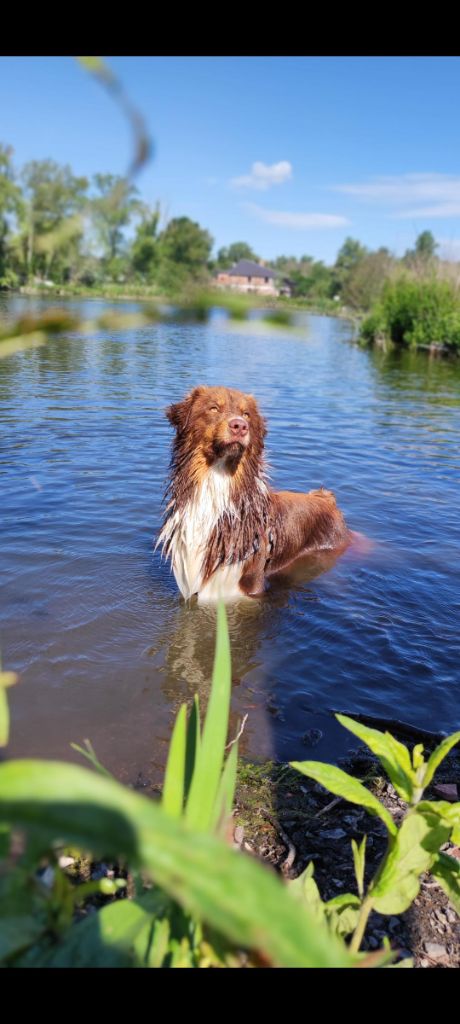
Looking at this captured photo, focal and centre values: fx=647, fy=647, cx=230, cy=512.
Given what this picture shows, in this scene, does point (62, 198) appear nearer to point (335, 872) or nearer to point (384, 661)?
point (335, 872)

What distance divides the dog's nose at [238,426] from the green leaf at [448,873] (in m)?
3.89

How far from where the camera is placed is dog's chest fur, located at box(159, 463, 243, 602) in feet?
19.7

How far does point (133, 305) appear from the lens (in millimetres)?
1009

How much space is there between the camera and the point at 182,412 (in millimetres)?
5879

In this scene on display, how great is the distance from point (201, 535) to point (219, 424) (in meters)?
1.16

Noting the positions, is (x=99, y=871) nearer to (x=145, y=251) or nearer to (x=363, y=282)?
(x=145, y=251)

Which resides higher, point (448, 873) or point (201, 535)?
point (448, 873)

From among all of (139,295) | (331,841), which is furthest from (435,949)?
(139,295)

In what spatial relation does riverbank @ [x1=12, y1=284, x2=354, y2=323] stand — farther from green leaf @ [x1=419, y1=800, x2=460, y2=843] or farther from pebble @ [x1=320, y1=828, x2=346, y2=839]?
pebble @ [x1=320, y1=828, x2=346, y2=839]

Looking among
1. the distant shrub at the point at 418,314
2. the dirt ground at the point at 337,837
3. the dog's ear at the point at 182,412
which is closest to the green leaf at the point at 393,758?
the dirt ground at the point at 337,837

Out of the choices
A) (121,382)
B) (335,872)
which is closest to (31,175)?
(335,872)

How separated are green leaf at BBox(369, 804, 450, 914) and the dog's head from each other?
394cm

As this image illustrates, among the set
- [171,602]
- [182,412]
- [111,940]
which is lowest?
[171,602]

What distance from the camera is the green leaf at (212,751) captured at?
1265 mm
